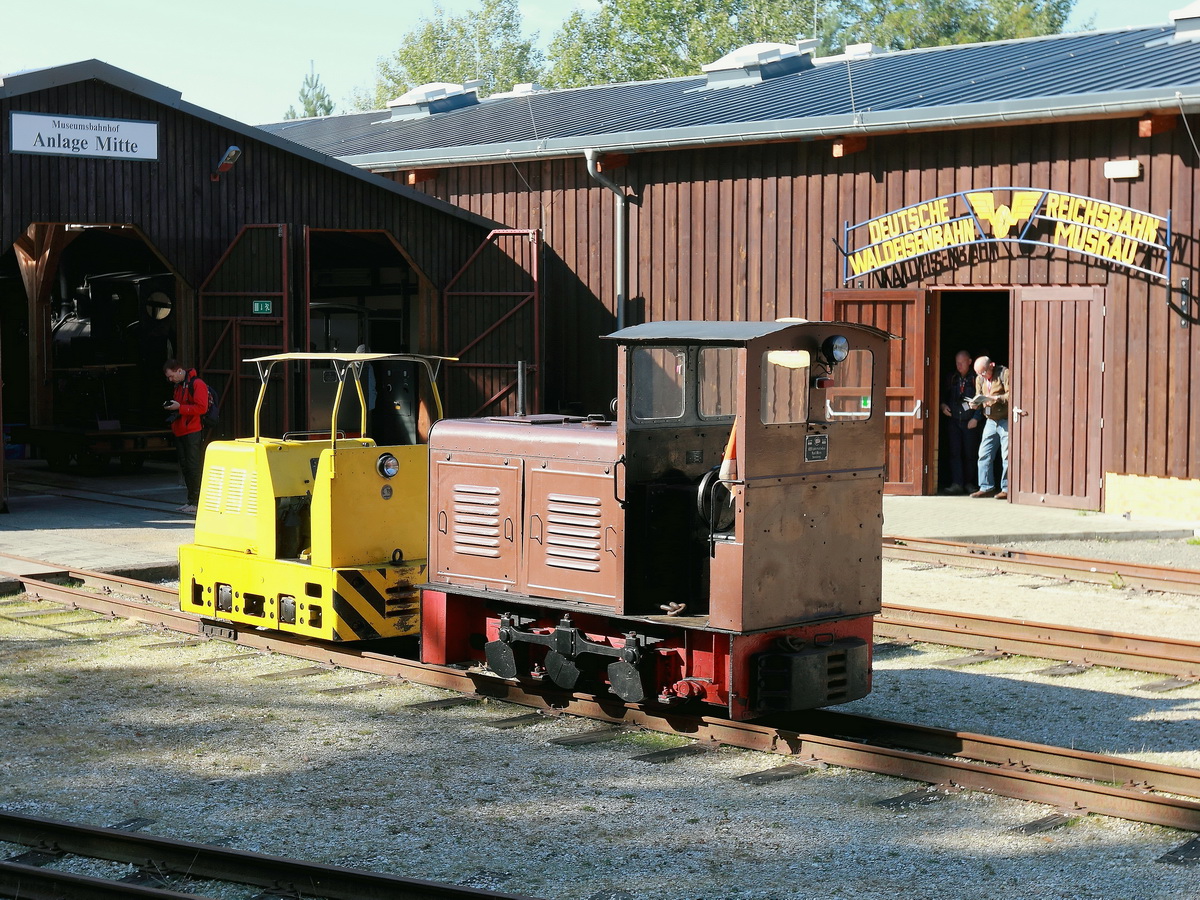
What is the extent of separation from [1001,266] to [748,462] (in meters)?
11.9

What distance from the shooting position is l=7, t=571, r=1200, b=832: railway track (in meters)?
7.25

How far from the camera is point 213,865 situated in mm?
6453

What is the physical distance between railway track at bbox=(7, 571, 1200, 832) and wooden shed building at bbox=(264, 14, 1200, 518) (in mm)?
10381

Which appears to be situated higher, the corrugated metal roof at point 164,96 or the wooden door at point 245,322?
the corrugated metal roof at point 164,96

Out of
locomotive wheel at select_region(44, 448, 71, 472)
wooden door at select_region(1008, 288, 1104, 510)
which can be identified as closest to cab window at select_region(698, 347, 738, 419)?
wooden door at select_region(1008, 288, 1104, 510)

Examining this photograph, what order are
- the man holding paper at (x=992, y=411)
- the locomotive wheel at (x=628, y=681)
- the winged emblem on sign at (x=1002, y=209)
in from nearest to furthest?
Result: the locomotive wheel at (x=628, y=681) < the winged emblem on sign at (x=1002, y=209) < the man holding paper at (x=992, y=411)

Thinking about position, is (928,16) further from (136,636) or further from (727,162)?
(136,636)

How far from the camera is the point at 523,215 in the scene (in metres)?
24.1

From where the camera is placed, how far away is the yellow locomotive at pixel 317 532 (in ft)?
33.6

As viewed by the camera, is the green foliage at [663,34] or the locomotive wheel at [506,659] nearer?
the locomotive wheel at [506,659]

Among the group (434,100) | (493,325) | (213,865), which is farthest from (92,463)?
(213,865)

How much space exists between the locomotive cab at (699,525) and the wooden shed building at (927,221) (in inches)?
396

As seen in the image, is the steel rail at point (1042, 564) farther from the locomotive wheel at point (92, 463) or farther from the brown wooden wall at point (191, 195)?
the locomotive wheel at point (92, 463)

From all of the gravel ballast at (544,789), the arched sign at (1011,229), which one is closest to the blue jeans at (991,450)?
the arched sign at (1011,229)
